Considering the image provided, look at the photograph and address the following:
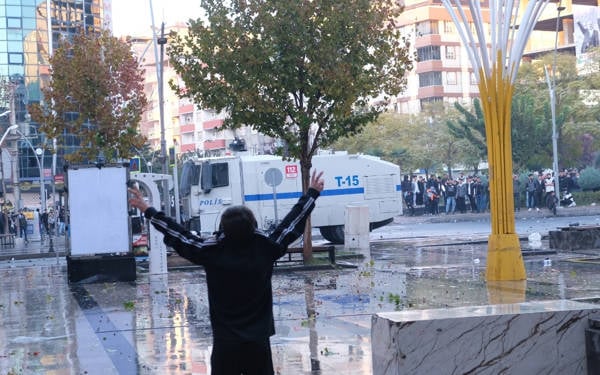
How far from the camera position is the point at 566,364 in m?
7.30

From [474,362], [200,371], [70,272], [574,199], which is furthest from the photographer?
[574,199]

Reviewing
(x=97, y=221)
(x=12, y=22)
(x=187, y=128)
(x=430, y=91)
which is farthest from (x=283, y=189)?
(x=187, y=128)

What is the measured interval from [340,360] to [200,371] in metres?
1.35

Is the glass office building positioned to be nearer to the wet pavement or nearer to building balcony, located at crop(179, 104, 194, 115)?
building balcony, located at crop(179, 104, 194, 115)

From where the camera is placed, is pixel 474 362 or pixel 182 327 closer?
pixel 474 362

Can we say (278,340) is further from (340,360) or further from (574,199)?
(574,199)

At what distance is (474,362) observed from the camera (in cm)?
719

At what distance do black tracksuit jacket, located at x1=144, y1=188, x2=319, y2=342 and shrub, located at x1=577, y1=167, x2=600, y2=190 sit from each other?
158 ft

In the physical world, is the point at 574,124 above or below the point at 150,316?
above

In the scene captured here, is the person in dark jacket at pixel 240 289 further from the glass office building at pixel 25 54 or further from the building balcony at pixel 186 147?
the building balcony at pixel 186 147

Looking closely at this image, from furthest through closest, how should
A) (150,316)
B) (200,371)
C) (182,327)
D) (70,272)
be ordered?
(70,272) → (150,316) → (182,327) → (200,371)

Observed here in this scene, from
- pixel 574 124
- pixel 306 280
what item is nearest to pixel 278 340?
pixel 306 280

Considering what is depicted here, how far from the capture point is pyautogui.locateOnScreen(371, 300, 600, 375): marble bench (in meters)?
7.08

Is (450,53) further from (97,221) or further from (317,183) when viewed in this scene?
(317,183)
